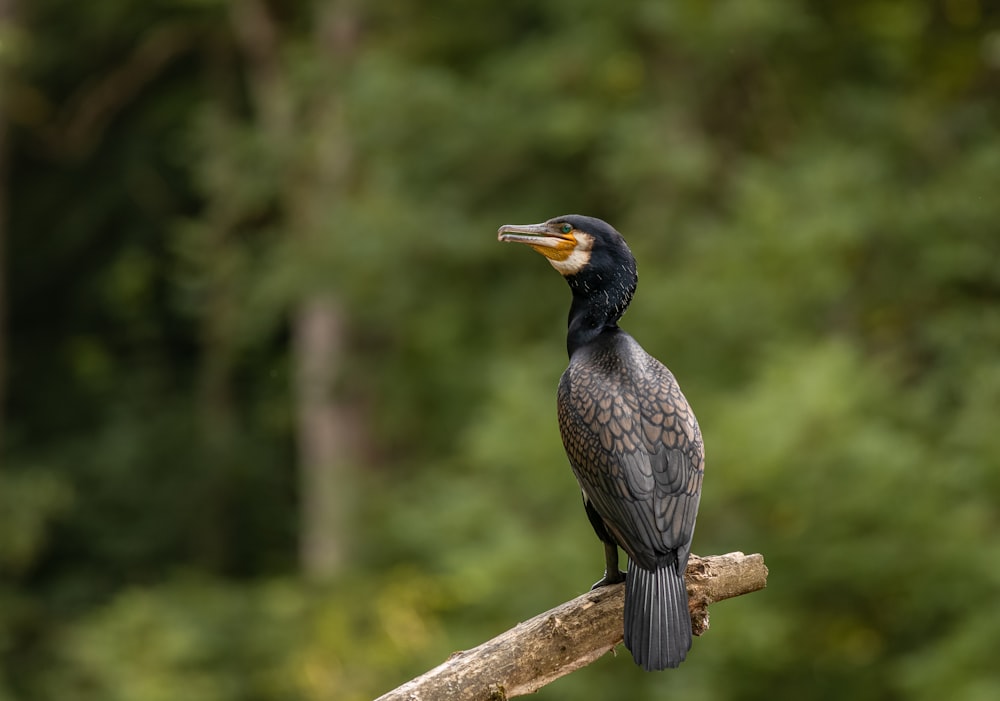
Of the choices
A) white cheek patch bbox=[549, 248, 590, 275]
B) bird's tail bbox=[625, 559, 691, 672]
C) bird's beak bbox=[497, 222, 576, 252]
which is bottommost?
bird's tail bbox=[625, 559, 691, 672]

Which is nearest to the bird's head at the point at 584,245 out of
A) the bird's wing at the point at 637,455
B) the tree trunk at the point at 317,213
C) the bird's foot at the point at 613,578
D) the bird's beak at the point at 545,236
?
the bird's beak at the point at 545,236

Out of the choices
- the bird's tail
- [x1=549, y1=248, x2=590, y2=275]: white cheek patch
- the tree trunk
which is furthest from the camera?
the tree trunk

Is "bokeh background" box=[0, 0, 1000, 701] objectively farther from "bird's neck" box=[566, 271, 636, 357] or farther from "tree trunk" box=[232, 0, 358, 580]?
"bird's neck" box=[566, 271, 636, 357]

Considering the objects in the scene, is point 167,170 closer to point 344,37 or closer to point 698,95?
point 344,37

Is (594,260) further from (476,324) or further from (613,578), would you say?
(476,324)

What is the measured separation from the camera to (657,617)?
122 inches

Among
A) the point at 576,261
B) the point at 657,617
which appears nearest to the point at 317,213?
the point at 576,261

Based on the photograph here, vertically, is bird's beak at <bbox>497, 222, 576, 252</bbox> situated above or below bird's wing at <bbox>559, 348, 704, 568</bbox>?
above

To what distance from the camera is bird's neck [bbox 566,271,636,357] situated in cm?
364

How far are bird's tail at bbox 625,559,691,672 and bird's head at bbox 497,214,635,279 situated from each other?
76cm

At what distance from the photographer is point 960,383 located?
27.9ft

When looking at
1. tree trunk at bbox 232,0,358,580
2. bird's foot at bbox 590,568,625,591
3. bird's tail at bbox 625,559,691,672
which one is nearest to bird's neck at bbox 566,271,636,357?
bird's foot at bbox 590,568,625,591

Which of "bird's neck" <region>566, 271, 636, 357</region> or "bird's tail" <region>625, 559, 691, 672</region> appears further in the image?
"bird's neck" <region>566, 271, 636, 357</region>

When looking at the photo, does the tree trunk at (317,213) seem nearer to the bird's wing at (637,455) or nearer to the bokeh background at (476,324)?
the bokeh background at (476,324)
